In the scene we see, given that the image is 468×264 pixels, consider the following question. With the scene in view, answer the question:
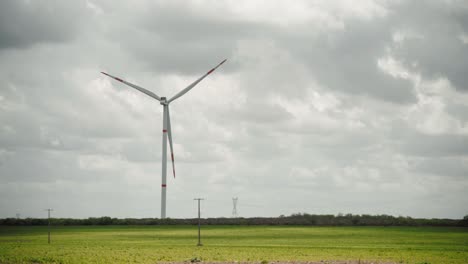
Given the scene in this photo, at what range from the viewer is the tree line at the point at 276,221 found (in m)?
140

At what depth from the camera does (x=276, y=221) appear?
5881 inches

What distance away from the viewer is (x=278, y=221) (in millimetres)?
149750

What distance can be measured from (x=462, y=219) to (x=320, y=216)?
1333 inches

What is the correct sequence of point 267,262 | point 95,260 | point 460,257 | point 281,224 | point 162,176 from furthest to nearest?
point 281,224 → point 162,176 → point 460,257 → point 95,260 → point 267,262

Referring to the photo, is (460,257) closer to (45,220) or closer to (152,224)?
(152,224)

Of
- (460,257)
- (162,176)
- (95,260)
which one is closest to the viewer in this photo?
(95,260)

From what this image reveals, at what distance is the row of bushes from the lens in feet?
461

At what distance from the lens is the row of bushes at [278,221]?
461 feet

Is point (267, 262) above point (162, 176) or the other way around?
the other way around

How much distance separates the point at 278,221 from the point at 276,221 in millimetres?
625

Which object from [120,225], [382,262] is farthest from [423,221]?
[382,262]

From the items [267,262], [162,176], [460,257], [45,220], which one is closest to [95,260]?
[267,262]

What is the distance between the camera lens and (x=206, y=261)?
5266 centimetres

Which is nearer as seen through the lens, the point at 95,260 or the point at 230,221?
the point at 95,260
